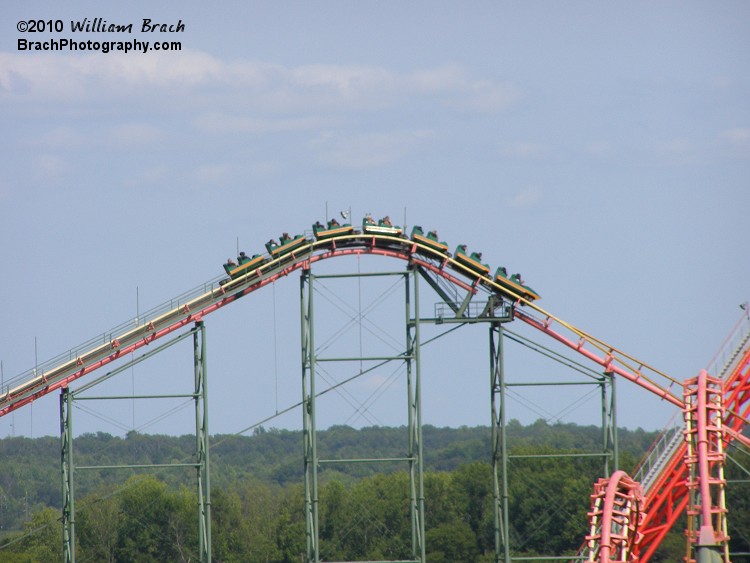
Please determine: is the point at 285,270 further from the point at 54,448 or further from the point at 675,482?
the point at 54,448

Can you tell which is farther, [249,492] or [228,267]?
[249,492]

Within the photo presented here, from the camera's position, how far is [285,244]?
53031 mm

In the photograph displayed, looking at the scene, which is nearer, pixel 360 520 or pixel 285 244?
pixel 285 244

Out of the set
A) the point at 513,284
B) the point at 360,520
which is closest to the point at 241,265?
the point at 513,284

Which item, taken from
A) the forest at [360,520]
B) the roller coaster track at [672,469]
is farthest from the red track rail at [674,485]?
the forest at [360,520]

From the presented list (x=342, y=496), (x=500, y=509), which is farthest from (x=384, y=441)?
(x=500, y=509)

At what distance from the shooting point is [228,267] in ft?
172

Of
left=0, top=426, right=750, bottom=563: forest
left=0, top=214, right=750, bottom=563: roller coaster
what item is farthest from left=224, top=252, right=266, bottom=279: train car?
left=0, top=426, right=750, bottom=563: forest

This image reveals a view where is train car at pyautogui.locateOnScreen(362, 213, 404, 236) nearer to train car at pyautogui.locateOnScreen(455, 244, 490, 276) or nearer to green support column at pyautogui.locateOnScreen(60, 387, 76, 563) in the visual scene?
train car at pyautogui.locateOnScreen(455, 244, 490, 276)

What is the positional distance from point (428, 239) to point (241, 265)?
20.0 ft

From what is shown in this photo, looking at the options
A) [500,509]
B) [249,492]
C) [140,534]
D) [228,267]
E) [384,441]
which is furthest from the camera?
[384,441]

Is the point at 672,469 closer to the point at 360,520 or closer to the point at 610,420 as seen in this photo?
the point at 610,420

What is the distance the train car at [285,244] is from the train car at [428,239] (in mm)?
3558

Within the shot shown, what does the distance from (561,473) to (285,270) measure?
139ft
